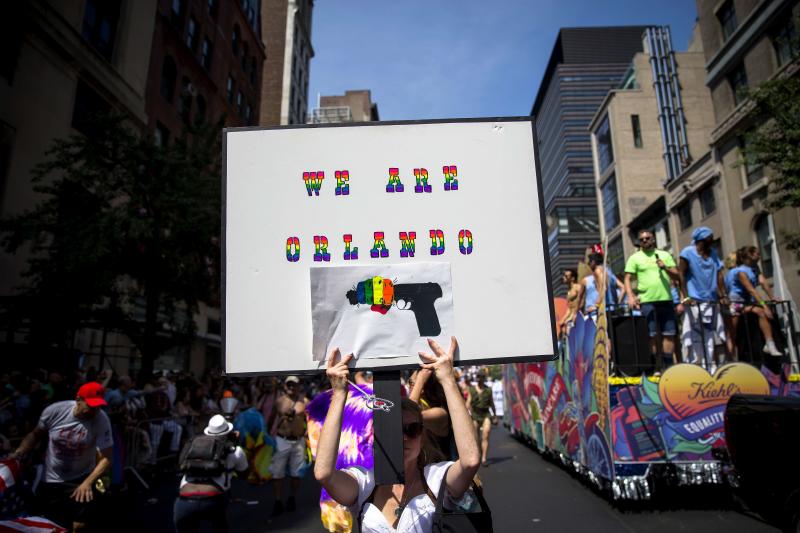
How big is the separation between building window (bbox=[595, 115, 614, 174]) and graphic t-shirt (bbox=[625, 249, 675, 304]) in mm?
42234

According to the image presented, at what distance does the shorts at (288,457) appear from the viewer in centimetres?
764

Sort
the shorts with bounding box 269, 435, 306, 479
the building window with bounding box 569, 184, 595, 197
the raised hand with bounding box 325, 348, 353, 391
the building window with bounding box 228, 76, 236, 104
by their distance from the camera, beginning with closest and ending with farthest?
the raised hand with bounding box 325, 348, 353, 391 → the shorts with bounding box 269, 435, 306, 479 → the building window with bounding box 228, 76, 236, 104 → the building window with bounding box 569, 184, 595, 197

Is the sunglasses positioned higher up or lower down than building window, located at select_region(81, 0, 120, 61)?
lower down

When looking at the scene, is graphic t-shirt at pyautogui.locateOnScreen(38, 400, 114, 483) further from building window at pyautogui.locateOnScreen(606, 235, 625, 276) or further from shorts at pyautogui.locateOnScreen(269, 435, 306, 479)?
building window at pyautogui.locateOnScreen(606, 235, 625, 276)

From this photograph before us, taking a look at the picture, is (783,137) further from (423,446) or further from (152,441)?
(152,441)

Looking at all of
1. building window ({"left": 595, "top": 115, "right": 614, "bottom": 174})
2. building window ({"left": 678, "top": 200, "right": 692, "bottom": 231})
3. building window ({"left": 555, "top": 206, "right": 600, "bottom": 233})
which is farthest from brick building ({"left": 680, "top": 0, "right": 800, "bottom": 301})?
building window ({"left": 555, "top": 206, "right": 600, "bottom": 233})

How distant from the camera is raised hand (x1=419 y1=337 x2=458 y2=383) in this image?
2016 mm

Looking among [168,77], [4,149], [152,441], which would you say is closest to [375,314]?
[152,441]

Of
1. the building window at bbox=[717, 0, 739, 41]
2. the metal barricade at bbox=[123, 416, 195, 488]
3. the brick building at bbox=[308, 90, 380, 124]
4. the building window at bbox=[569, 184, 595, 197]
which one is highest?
the brick building at bbox=[308, 90, 380, 124]

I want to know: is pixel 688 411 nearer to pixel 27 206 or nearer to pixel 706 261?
pixel 706 261

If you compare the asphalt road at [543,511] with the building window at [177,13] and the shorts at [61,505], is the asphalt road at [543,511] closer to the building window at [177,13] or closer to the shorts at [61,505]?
the shorts at [61,505]

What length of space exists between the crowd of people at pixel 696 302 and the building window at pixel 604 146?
42.0 metres

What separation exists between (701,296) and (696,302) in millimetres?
197

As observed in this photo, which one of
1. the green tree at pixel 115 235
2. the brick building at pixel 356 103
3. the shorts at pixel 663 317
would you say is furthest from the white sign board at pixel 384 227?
the brick building at pixel 356 103
